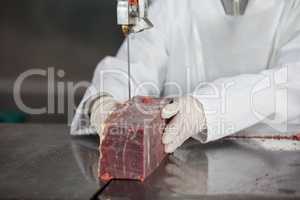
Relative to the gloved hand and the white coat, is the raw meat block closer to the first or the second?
the gloved hand

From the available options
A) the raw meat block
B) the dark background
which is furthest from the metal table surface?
the dark background

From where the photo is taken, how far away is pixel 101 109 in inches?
57.8

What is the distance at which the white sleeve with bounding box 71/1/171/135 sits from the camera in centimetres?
163

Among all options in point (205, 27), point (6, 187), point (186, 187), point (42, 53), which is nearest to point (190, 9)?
point (205, 27)

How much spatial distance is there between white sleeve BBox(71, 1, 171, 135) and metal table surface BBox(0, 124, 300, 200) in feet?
0.38

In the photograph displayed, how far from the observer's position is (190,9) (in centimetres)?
188

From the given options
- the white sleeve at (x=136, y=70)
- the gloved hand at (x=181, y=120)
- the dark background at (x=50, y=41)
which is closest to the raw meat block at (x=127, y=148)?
the gloved hand at (x=181, y=120)

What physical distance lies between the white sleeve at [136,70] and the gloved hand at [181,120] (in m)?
0.35

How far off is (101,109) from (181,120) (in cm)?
28

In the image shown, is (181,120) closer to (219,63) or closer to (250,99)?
(250,99)

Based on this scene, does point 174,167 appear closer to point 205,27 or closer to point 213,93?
point 213,93

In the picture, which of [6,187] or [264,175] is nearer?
[6,187]

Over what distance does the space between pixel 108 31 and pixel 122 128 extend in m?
1.82

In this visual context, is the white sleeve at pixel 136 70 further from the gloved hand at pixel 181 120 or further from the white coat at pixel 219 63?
the gloved hand at pixel 181 120
